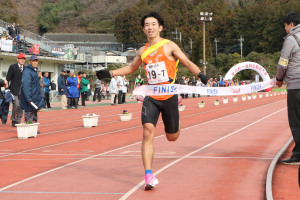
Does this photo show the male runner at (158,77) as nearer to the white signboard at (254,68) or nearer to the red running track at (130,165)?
the red running track at (130,165)

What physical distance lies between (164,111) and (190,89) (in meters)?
0.56

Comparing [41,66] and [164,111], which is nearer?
[164,111]

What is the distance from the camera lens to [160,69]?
6758mm

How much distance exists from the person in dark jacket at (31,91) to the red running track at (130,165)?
779 mm

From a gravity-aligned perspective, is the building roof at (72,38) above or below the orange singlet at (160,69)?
above

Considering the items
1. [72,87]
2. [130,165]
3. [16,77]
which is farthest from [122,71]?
[72,87]

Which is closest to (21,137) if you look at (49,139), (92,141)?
(49,139)

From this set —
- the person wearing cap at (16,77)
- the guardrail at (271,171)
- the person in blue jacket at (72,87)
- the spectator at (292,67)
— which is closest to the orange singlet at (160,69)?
the guardrail at (271,171)

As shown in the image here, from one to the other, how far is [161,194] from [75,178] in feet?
5.29

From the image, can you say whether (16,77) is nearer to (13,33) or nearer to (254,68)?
(254,68)

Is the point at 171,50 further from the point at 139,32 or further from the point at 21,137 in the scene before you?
the point at 139,32

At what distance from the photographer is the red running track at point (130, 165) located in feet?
21.5

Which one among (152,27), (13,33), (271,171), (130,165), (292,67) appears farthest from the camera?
(13,33)

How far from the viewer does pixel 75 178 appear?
7.49 metres
